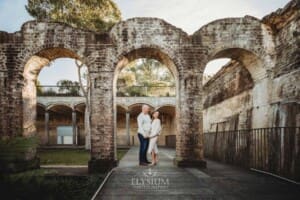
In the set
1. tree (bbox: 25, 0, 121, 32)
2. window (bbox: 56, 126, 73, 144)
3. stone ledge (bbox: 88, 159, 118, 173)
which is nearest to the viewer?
stone ledge (bbox: 88, 159, 118, 173)

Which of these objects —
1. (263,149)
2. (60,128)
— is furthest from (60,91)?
(263,149)

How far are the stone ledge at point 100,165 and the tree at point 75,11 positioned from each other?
1110 cm

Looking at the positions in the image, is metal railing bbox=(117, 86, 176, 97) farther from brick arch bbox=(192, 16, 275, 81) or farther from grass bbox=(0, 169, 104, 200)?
grass bbox=(0, 169, 104, 200)

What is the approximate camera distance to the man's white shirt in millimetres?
8219

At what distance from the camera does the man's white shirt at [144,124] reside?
8.22 m

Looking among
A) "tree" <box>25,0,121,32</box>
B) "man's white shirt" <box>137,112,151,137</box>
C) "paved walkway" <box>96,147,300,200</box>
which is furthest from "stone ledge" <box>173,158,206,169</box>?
"tree" <box>25,0,121,32</box>

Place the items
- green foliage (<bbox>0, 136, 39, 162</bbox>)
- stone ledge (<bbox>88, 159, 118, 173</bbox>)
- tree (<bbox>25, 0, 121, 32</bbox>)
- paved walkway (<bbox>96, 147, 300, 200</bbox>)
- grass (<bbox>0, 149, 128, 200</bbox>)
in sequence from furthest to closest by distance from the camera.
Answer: tree (<bbox>25, 0, 121, 32</bbox>) < stone ledge (<bbox>88, 159, 118, 173</bbox>) < paved walkway (<bbox>96, 147, 300, 200</bbox>) < green foliage (<bbox>0, 136, 39, 162</bbox>) < grass (<bbox>0, 149, 128, 200</bbox>)

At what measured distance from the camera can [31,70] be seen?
29.1 feet

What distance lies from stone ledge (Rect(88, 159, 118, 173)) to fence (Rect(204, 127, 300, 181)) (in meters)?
4.21

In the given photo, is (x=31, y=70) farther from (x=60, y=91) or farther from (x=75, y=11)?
(x=60, y=91)

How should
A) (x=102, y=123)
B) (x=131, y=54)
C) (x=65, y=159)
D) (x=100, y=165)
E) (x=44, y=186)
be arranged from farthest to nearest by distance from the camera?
(x=65, y=159), (x=131, y=54), (x=102, y=123), (x=100, y=165), (x=44, y=186)

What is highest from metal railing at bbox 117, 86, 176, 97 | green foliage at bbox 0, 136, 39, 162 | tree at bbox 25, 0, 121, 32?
tree at bbox 25, 0, 121, 32

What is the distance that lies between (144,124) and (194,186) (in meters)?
3.04

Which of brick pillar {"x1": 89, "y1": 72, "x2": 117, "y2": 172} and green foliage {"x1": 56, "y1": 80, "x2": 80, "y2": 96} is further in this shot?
green foliage {"x1": 56, "y1": 80, "x2": 80, "y2": 96}
